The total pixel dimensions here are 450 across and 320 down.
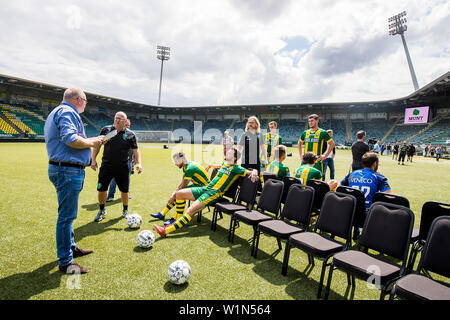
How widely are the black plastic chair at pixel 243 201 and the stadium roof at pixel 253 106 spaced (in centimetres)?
2996

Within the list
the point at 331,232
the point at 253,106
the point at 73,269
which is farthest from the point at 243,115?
the point at 73,269

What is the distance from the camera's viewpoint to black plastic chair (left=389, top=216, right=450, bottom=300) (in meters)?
1.89

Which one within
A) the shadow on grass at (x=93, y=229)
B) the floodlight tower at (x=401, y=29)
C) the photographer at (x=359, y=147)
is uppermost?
the floodlight tower at (x=401, y=29)

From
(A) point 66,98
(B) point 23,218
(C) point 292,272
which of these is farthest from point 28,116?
(C) point 292,272

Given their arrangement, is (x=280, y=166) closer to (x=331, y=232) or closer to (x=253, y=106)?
(x=331, y=232)

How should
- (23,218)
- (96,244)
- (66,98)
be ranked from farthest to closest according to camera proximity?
1. (23,218)
2. (96,244)
3. (66,98)

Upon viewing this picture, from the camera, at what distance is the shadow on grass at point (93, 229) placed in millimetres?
3986

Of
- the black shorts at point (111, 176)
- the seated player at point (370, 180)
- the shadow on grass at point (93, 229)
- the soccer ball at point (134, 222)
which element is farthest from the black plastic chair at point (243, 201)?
the black shorts at point (111, 176)

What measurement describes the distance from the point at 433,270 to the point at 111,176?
495 centimetres

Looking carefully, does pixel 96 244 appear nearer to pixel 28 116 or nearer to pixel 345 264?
pixel 345 264

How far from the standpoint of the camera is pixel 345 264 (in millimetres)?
2346

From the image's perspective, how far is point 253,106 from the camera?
166 feet

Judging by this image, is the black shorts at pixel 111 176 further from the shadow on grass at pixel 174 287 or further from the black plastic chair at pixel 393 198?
the black plastic chair at pixel 393 198
